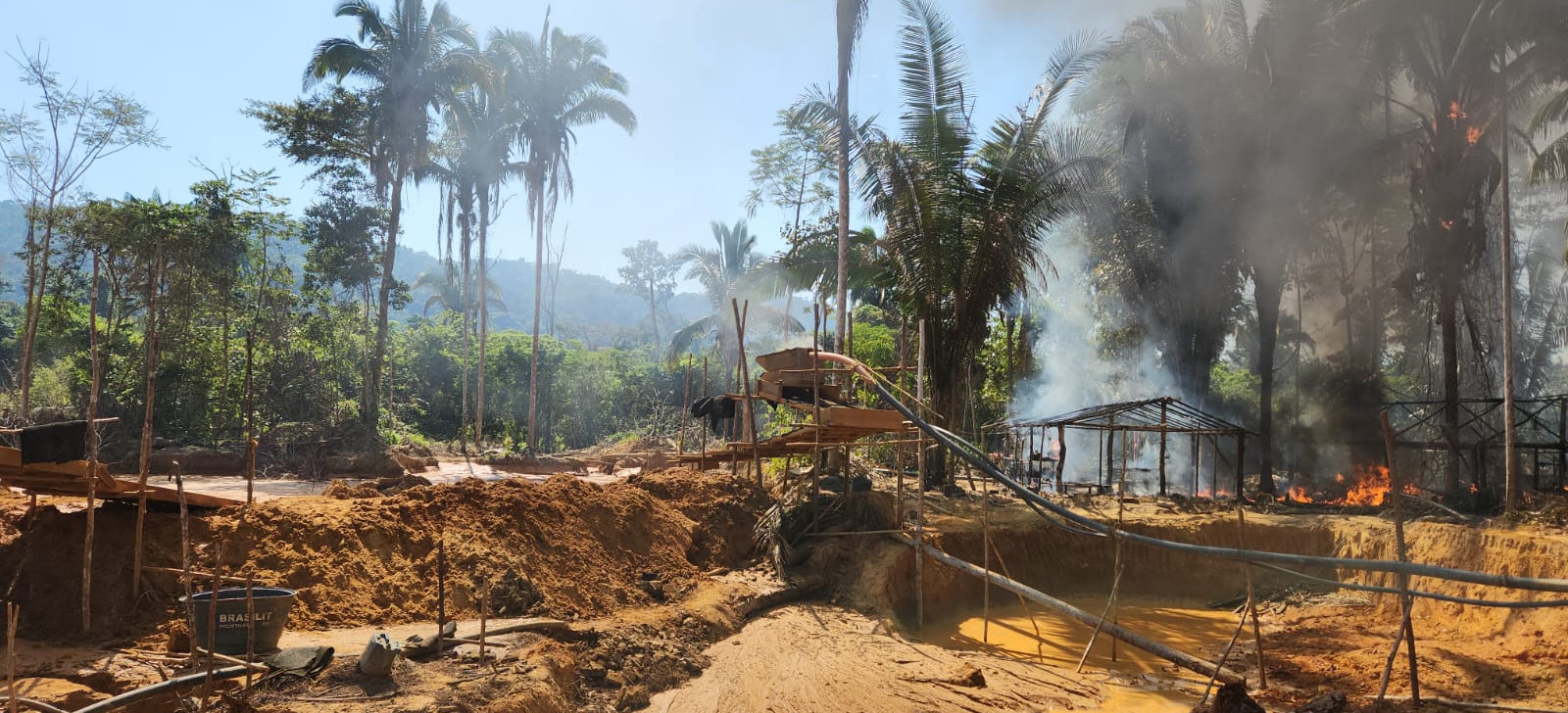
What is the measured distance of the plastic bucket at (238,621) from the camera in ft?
20.0

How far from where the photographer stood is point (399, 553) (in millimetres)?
8906

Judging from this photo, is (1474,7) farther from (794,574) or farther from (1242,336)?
(1242,336)

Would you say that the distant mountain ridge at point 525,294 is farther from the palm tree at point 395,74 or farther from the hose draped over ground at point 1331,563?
the hose draped over ground at point 1331,563

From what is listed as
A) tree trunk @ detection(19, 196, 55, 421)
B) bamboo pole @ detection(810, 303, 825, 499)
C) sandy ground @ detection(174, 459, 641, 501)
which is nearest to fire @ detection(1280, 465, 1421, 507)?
bamboo pole @ detection(810, 303, 825, 499)

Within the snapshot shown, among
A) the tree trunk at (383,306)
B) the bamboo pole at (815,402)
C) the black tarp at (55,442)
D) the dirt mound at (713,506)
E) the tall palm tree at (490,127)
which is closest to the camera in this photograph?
the black tarp at (55,442)

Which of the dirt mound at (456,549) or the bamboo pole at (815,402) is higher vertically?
the bamboo pole at (815,402)

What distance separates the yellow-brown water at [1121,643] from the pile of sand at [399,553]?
13.3ft

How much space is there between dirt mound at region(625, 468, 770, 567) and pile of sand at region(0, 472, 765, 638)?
9 cm

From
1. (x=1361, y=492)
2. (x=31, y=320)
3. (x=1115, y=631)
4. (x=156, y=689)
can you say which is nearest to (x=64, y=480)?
(x=156, y=689)

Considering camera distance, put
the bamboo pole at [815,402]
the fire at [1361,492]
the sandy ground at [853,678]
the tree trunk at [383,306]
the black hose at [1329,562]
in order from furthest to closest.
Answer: the tree trunk at [383,306] → the fire at [1361,492] → the bamboo pole at [815,402] → the sandy ground at [853,678] → the black hose at [1329,562]

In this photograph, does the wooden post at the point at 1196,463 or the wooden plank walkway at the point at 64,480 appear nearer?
the wooden plank walkway at the point at 64,480

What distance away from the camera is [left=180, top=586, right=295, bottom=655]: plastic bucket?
20.0ft

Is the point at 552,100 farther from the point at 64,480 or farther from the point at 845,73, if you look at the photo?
the point at 64,480

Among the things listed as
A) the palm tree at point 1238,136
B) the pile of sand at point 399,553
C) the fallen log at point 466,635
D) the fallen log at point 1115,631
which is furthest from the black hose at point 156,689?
the palm tree at point 1238,136
